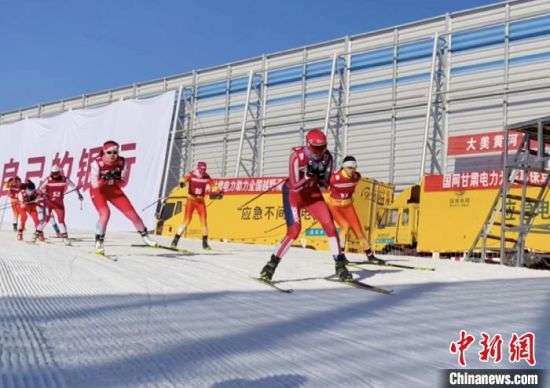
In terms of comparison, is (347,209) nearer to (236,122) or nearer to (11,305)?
(11,305)

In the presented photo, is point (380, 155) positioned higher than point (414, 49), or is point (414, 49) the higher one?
point (414, 49)

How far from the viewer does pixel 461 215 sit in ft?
64.1

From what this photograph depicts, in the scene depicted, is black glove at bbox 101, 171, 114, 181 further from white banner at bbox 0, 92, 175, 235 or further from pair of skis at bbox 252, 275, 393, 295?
white banner at bbox 0, 92, 175, 235

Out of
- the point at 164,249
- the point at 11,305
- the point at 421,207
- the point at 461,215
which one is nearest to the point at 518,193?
the point at 461,215

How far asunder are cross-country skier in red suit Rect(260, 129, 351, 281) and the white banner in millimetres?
17861

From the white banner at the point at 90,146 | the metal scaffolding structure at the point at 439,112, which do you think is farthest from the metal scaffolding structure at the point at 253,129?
the metal scaffolding structure at the point at 439,112

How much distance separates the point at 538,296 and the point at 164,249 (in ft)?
23.3

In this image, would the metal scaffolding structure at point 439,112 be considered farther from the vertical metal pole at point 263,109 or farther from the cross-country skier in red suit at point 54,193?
the cross-country skier in red suit at point 54,193

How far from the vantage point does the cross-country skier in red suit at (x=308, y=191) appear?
289 inches

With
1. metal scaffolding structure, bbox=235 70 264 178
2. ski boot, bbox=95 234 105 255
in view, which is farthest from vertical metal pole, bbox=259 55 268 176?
ski boot, bbox=95 234 105 255

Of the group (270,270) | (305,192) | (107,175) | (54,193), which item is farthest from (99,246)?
(54,193)

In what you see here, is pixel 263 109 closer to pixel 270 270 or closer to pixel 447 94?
pixel 447 94

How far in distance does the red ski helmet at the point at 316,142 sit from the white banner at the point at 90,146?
60.0 feet

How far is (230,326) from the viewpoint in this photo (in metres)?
4.48
